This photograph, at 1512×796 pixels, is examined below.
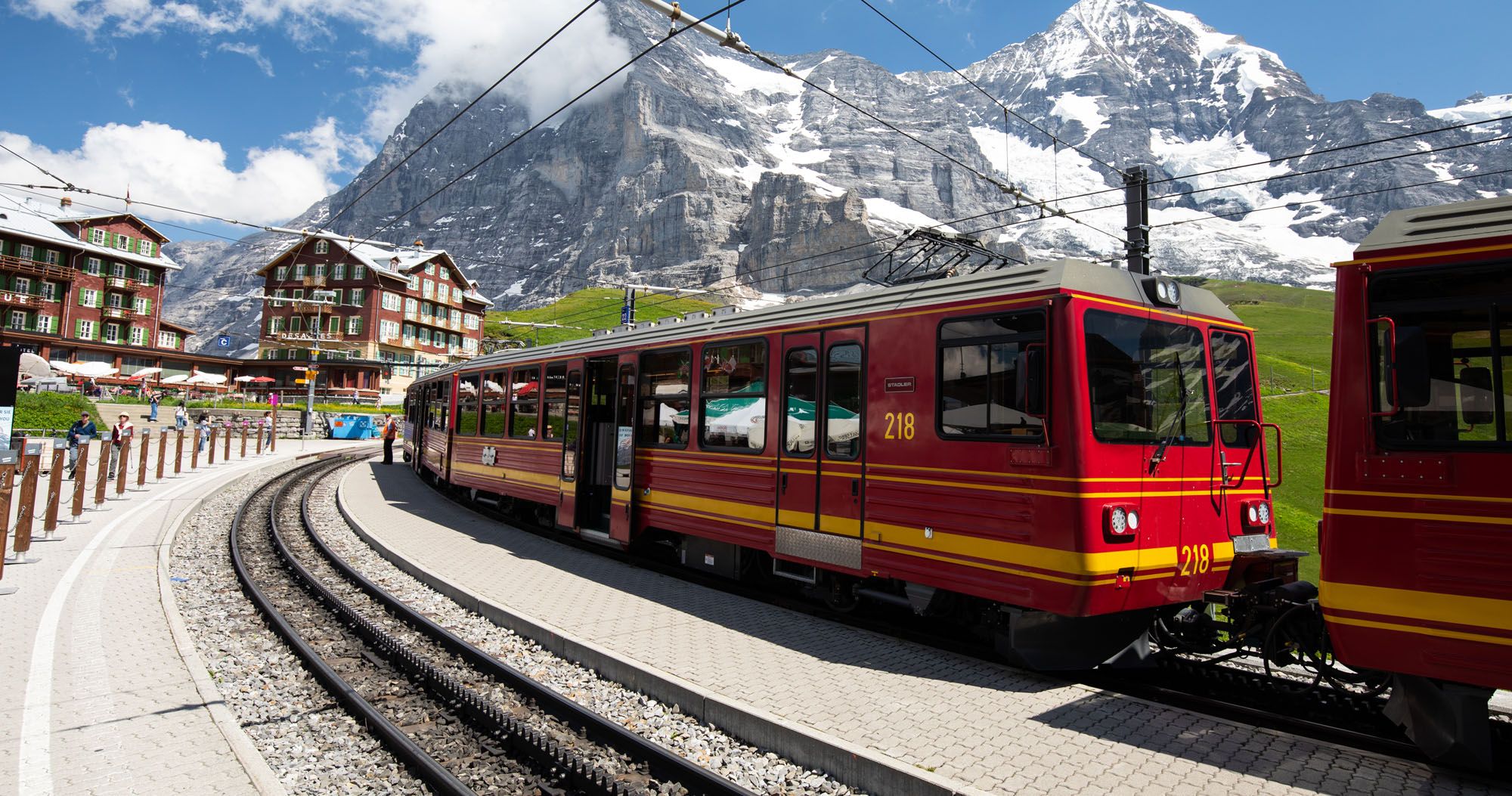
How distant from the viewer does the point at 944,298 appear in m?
7.42

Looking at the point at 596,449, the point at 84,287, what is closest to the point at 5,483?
the point at 596,449

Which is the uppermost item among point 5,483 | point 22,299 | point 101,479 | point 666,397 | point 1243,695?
point 22,299

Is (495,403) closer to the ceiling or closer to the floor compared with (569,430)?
closer to the ceiling

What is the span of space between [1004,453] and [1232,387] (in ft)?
8.55

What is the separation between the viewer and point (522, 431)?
593 inches

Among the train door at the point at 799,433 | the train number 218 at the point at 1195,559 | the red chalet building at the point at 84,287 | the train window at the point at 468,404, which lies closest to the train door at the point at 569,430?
the train window at the point at 468,404

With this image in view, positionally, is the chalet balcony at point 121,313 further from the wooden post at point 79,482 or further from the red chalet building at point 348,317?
the wooden post at point 79,482

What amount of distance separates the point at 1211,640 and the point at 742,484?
5.01m

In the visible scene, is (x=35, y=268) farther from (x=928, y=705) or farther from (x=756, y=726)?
(x=928, y=705)

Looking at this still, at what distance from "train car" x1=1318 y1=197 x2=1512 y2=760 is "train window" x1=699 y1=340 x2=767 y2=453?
571cm

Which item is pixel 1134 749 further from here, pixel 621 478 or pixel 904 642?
pixel 621 478

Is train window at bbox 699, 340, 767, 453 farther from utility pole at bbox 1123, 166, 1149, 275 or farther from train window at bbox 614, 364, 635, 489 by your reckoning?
utility pole at bbox 1123, 166, 1149, 275

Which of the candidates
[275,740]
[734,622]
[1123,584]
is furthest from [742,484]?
[275,740]

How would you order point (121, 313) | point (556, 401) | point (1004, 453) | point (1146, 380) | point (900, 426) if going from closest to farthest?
point (1004, 453), point (1146, 380), point (900, 426), point (556, 401), point (121, 313)
